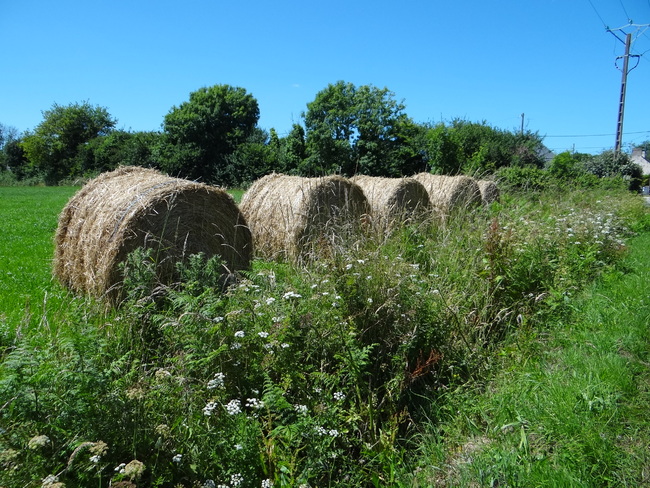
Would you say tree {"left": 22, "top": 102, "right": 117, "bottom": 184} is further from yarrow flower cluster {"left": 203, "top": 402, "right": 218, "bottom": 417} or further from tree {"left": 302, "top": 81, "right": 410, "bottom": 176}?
yarrow flower cluster {"left": 203, "top": 402, "right": 218, "bottom": 417}

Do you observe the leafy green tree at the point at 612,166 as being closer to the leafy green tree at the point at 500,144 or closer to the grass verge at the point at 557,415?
the leafy green tree at the point at 500,144

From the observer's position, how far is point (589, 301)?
5.75 meters

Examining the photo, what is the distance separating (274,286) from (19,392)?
2.37 meters

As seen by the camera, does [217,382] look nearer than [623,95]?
Yes

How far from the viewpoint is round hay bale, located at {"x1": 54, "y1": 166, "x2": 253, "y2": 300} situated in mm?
5352

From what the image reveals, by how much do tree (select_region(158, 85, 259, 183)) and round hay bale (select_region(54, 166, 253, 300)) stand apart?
2884 cm

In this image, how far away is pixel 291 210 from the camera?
816 cm

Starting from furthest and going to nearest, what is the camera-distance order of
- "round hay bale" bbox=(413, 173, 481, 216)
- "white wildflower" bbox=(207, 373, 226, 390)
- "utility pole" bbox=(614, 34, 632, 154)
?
"utility pole" bbox=(614, 34, 632, 154)
"round hay bale" bbox=(413, 173, 481, 216)
"white wildflower" bbox=(207, 373, 226, 390)

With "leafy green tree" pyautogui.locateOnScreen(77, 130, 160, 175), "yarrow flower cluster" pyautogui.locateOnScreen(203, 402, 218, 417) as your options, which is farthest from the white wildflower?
"leafy green tree" pyautogui.locateOnScreen(77, 130, 160, 175)

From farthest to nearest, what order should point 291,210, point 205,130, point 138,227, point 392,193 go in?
1. point 205,130
2. point 392,193
3. point 291,210
4. point 138,227

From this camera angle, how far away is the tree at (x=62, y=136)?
4991cm

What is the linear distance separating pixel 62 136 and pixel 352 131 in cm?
3455

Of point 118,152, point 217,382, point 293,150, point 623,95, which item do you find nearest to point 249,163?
point 293,150

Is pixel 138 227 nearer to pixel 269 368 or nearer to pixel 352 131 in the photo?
pixel 269 368
